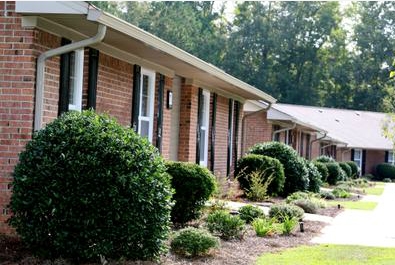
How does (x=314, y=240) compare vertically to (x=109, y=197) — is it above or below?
below

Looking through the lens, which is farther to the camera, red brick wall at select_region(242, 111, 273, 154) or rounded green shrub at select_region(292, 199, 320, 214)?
red brick wall at select_region(242, 111, 273, 154)

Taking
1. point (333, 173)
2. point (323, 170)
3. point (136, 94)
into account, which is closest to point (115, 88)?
point (136, 94)

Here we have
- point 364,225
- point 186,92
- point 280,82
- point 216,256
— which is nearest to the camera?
point 216,256

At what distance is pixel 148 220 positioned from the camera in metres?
7.82

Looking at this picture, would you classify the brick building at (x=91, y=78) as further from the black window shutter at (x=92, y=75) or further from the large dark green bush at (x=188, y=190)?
the large dark green bush at (x=188, y=190)

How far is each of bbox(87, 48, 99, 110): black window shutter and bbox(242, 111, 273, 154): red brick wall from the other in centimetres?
1568

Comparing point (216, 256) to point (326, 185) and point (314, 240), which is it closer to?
point (314, 240)

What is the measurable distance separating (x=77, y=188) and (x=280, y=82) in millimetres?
57665

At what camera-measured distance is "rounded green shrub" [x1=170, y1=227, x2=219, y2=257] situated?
29.4 ft

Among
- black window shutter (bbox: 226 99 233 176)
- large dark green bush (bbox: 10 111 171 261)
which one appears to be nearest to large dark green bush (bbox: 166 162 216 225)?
large dark green bush (bbox: 10 111 171 261)

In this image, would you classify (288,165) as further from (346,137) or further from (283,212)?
(346,137)

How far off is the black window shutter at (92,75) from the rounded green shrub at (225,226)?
2.74 meters

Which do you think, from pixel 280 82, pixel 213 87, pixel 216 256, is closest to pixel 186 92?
pixel 213 87

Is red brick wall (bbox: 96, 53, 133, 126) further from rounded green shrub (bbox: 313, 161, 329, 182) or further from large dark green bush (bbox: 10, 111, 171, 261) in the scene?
rounded green shrub (bbox: 313, 161, 329, 182)
